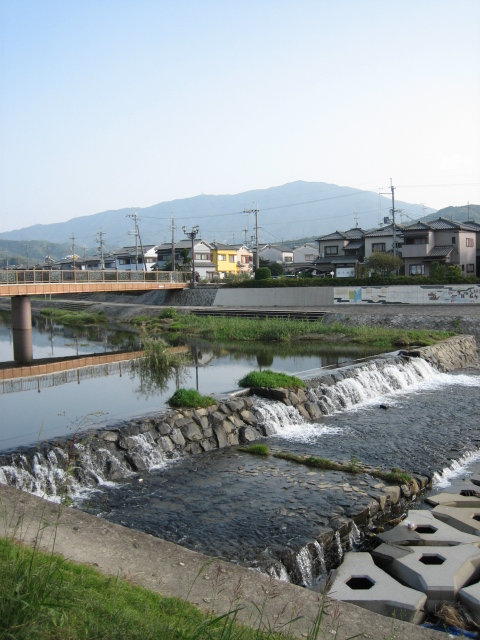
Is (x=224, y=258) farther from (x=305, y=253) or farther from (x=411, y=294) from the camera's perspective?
(x=411, y=294)

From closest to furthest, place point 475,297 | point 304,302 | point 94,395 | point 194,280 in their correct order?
point 94,395, point 475,297, point 304,302, point 194,280

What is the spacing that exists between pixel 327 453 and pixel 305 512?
292cm

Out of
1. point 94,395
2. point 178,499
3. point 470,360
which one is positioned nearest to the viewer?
point 178,499

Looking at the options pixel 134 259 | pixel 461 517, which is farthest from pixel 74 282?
pixel 134 259

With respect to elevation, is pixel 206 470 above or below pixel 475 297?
below

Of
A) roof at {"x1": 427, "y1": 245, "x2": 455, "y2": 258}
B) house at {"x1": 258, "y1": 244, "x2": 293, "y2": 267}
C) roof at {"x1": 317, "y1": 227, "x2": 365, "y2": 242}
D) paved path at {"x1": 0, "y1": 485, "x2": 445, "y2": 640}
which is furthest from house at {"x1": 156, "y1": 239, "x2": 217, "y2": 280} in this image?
paved path at {"x1": 0, "y1": 485, "x2": 445, "y2": 640}

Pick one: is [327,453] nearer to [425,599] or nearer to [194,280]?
[425,599]

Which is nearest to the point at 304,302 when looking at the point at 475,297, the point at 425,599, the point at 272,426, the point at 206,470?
the point at 475,297

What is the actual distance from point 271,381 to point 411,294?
21.0 m

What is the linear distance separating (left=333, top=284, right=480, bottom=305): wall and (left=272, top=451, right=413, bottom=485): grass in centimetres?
2334

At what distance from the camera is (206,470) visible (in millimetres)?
10008

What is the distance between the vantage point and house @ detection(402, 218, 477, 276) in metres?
46.5

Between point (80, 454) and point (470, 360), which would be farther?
point (470, 360)

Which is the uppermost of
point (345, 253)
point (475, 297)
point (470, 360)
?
point (345, 253)
